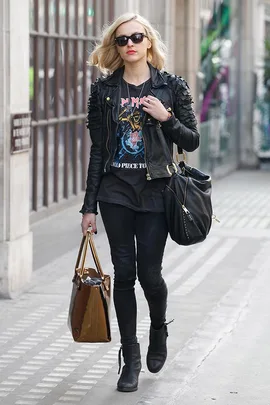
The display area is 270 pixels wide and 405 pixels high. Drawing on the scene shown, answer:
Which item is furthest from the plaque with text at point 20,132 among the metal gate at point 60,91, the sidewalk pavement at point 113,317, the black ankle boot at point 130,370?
the metal gate at point 60,91

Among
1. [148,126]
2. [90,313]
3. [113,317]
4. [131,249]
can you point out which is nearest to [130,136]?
[148,126]

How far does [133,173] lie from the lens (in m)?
5.87

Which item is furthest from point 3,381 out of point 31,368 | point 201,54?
point 201,54

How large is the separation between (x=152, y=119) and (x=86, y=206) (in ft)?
1.82

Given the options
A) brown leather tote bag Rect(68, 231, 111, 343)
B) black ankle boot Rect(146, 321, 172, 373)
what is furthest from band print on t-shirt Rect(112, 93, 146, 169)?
black ankle boot Rect(146, 321, 172, 373)

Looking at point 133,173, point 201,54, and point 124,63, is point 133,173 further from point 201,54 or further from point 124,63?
point 201,54

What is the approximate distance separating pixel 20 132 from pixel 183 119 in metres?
2.99

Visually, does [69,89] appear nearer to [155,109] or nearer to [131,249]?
[131,249]

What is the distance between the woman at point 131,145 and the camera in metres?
5.83

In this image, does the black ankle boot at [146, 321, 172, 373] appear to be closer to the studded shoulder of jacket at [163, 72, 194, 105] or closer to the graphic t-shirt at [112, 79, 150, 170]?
the graphic t-shirt at [112, 79, 150, 170]

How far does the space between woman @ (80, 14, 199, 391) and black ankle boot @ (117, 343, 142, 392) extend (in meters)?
0.01

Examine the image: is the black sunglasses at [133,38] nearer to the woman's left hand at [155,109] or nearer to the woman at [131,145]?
the woman at [131,145]

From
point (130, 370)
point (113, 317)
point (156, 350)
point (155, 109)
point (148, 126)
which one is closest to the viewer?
point (155, 109)

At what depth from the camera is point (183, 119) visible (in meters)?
5.95
